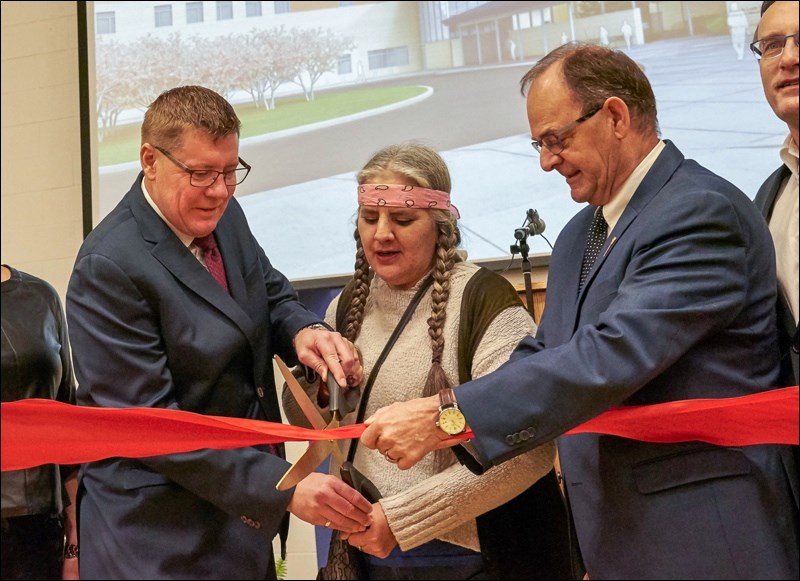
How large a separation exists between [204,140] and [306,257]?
1.95 metres

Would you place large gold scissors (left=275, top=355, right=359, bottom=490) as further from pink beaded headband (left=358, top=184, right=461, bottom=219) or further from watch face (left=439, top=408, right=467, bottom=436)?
pink beaded headband (left=358, top=184, right=461, bottom=219)

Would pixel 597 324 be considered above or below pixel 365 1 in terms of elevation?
below

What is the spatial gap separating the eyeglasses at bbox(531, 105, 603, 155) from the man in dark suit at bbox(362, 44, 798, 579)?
0.73 ft

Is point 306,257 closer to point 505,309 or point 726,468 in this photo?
point 505,309

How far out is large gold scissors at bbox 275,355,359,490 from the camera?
5.86 feet

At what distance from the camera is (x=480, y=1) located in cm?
404

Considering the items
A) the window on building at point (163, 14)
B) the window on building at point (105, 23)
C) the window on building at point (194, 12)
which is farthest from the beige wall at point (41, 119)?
the window on building at point (194, 12)

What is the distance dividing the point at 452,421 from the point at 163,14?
3326 millimetres

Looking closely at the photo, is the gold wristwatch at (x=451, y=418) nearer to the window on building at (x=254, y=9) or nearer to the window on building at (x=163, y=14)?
the window on building at (x=254, y=9)

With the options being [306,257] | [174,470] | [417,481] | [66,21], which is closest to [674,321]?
[417,481]

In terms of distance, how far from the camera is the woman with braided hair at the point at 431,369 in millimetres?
1883

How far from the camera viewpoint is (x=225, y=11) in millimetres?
4242

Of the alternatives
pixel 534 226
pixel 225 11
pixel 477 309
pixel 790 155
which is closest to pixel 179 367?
pixel 477 309

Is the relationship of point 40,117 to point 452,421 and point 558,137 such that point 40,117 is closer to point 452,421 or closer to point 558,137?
point 558,137
